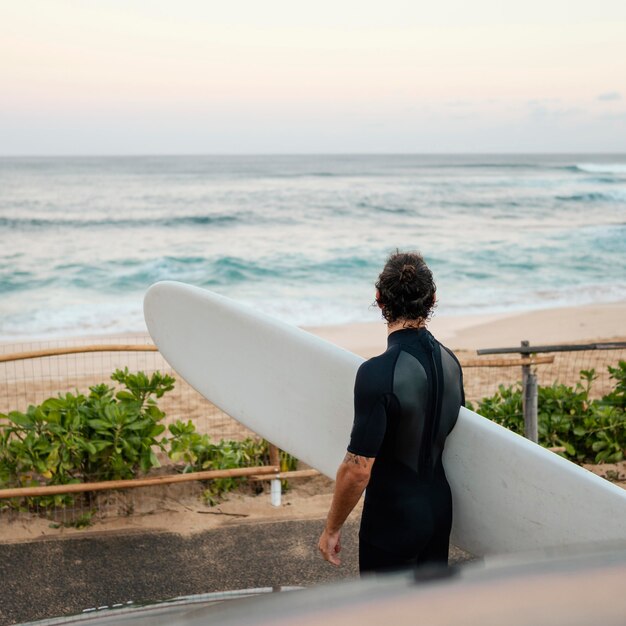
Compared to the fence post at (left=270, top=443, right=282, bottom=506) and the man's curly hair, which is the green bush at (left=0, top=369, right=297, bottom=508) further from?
the man's curly hair

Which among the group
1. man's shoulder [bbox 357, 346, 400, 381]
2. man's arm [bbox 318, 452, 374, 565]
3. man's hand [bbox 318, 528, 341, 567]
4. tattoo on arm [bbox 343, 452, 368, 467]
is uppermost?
man's shoulder [bbox 357, 346, 400, 381]

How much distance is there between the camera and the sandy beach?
3562 mm

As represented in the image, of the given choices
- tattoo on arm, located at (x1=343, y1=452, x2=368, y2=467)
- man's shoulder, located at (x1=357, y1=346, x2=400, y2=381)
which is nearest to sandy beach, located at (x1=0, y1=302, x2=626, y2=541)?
tattoo on arm, located at (x1=343, y1=452, x2=368, y2=467)

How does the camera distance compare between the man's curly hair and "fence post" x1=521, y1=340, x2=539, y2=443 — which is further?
"fence post" x1=521, y1=340, x2=539, y2=443

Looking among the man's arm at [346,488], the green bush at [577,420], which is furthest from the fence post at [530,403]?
the man's arm at [346,488]

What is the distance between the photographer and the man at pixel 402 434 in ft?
5.96

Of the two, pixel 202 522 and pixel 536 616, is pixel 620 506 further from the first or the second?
pixel 202 522

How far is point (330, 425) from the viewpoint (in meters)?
2.53

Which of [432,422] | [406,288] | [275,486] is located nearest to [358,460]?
[432,422]

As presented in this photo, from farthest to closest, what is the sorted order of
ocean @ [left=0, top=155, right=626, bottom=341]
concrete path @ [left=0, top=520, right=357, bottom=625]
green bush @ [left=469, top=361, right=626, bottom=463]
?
ocean @ [left=0, top=155, right=626, bottom=341] → green bush @ [left=469, top=361, right=626, bottom=463] → concrete path @ [left=0, top=520, right=357, bottom=625]

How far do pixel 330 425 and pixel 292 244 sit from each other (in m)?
18.3

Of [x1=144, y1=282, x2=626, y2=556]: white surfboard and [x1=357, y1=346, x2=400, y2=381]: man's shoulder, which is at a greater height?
[x1=357, y1=346, x2=400, y2=381]: man's shoulder

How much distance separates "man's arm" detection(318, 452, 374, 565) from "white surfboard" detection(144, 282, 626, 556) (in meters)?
0.35

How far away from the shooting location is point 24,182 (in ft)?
127
